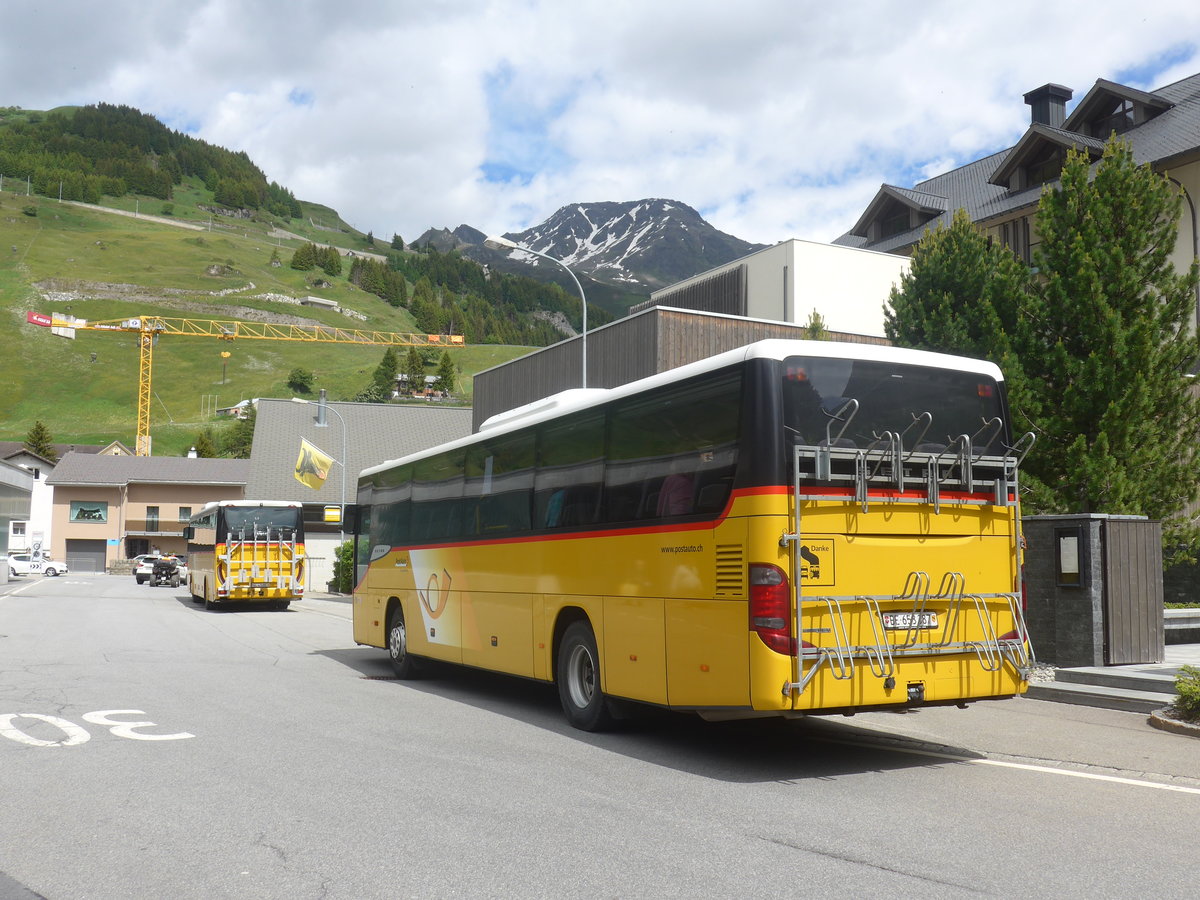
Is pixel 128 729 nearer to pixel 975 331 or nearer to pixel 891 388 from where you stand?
pixel 891 388

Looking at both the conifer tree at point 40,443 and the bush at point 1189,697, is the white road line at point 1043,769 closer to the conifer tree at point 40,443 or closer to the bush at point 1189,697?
the bush at point 1189,697

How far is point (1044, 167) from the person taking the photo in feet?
115

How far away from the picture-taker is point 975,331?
60.1 feet

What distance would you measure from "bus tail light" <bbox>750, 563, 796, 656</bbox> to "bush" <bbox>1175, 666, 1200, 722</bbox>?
4.53 meters

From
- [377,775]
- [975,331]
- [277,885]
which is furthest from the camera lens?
[975,331]

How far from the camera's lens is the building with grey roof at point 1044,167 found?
1200 inches

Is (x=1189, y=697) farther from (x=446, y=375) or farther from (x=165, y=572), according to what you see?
(x=446, y=375)

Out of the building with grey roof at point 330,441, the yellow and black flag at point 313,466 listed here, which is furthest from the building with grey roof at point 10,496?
the yellow and black flag at point 313,466

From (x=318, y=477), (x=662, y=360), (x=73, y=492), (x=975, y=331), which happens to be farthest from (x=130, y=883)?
(x=73, y=492)

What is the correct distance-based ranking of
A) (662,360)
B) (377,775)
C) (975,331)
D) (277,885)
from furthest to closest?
(662,360) < (975,331) < (377,775) < (277,885)

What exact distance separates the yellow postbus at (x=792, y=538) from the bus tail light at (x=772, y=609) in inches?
0.6

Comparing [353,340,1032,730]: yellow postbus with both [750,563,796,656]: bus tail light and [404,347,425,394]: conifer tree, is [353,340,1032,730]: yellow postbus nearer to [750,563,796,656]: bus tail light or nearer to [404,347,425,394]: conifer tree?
[750,563,796,656]: bus tail light

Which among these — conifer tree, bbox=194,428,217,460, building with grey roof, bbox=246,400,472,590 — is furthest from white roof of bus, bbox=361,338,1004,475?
conifer tree, bbox=194,428,217,460

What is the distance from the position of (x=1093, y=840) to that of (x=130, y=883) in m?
5.01
